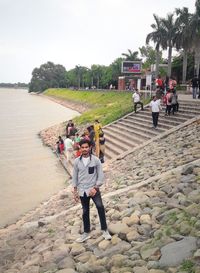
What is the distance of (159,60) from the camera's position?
6894 centimetres

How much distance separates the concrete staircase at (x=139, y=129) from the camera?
50.3 feet

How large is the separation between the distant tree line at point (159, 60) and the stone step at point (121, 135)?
21424mm

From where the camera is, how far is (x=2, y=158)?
20.3 m

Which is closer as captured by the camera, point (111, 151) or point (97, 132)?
point (97, 132)

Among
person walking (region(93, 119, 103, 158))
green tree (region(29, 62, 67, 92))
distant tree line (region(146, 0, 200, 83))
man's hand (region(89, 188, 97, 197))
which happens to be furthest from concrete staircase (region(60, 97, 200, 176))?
green tree (region(29, 62, 67, 92))

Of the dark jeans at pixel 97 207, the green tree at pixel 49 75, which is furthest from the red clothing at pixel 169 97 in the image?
the green tree at pixel 49 75

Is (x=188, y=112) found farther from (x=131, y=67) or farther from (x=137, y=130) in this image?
(x=131, y=67)

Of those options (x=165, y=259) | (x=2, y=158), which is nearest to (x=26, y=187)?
(x=2, y=158)

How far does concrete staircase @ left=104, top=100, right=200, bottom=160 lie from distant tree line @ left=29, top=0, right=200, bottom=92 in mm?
21179

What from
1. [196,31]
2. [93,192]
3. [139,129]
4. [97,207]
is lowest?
[97,207]

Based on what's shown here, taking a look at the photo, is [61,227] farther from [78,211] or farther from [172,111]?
[172,111]

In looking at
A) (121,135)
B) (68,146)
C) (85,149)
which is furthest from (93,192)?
(121,135)

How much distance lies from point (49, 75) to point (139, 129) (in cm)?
13907

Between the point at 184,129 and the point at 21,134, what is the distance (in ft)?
66.5
